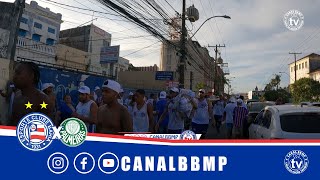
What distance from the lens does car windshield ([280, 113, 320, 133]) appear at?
4.42 metres

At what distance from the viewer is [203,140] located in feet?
8.11

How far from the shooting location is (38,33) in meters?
34.3

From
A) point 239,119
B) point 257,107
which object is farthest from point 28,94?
point 257,107

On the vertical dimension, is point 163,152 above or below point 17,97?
below

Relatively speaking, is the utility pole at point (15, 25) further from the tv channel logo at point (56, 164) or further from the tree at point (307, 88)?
the tree at point (307, 88)

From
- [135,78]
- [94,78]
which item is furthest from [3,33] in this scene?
[135,78]

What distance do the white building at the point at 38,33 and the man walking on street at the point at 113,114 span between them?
2718 cm

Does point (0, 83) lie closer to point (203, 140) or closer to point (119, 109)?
point (119, 109)

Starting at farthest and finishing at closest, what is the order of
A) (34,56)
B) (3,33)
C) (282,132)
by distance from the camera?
1. (34,56)
2. (3,33)
3. (282,132)

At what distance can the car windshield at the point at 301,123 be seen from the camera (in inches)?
174

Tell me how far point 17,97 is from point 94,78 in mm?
13694

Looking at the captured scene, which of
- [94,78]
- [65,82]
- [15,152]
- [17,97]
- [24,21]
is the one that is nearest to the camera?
[15,152]
